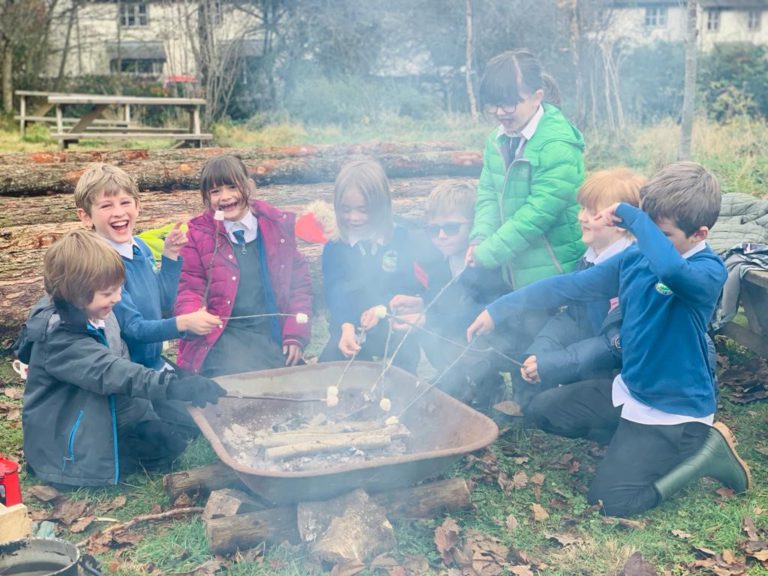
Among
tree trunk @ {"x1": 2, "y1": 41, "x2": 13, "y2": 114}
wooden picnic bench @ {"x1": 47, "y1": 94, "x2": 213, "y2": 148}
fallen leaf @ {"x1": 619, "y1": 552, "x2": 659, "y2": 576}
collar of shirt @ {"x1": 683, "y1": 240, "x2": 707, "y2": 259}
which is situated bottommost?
fallen leaf @ {"x1": 619, "y1": 552, "x2": 659, "y2": 576}

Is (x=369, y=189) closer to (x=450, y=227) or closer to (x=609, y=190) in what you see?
(x=450, y=227)

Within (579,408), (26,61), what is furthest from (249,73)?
(579,408)

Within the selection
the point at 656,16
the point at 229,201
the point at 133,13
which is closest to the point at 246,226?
the point at 229,201

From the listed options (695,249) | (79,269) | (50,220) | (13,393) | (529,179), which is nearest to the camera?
(79,269)

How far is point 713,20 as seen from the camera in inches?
1471

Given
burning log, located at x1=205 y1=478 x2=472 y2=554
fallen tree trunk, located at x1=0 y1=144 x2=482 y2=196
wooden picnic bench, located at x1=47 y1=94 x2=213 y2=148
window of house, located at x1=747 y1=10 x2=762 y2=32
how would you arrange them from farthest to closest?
window of house, located at x1=747 y1=10 x2=762 y2=32 < wooden picnic bench, located at x1=47 y1=94 x2=213 y2=148 < fallen tree trunk, located at x1=0 y1=144 x2=482 y2=196 < burning log, located at x1=205 y1=478 x2=472 y2=554

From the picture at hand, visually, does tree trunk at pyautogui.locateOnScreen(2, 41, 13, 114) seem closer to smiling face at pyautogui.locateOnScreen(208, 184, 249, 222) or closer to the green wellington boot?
smiling face at pyautogui.locateOnScreen(208, 184, 249, 222)

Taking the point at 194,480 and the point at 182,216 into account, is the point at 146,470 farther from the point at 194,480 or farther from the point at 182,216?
the point at 182,216

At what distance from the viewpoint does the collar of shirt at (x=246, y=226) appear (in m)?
4.62

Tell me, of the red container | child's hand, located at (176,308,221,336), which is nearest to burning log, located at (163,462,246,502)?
child's hand, located at (176,308,221,336)

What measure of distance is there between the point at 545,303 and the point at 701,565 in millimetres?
1412

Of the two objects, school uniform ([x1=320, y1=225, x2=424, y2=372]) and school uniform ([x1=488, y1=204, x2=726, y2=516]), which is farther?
school uniform ([x1=320, y1=225, x2=424, y2=372])

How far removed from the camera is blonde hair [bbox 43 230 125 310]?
3.53 metres

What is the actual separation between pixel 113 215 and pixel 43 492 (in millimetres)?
1418
